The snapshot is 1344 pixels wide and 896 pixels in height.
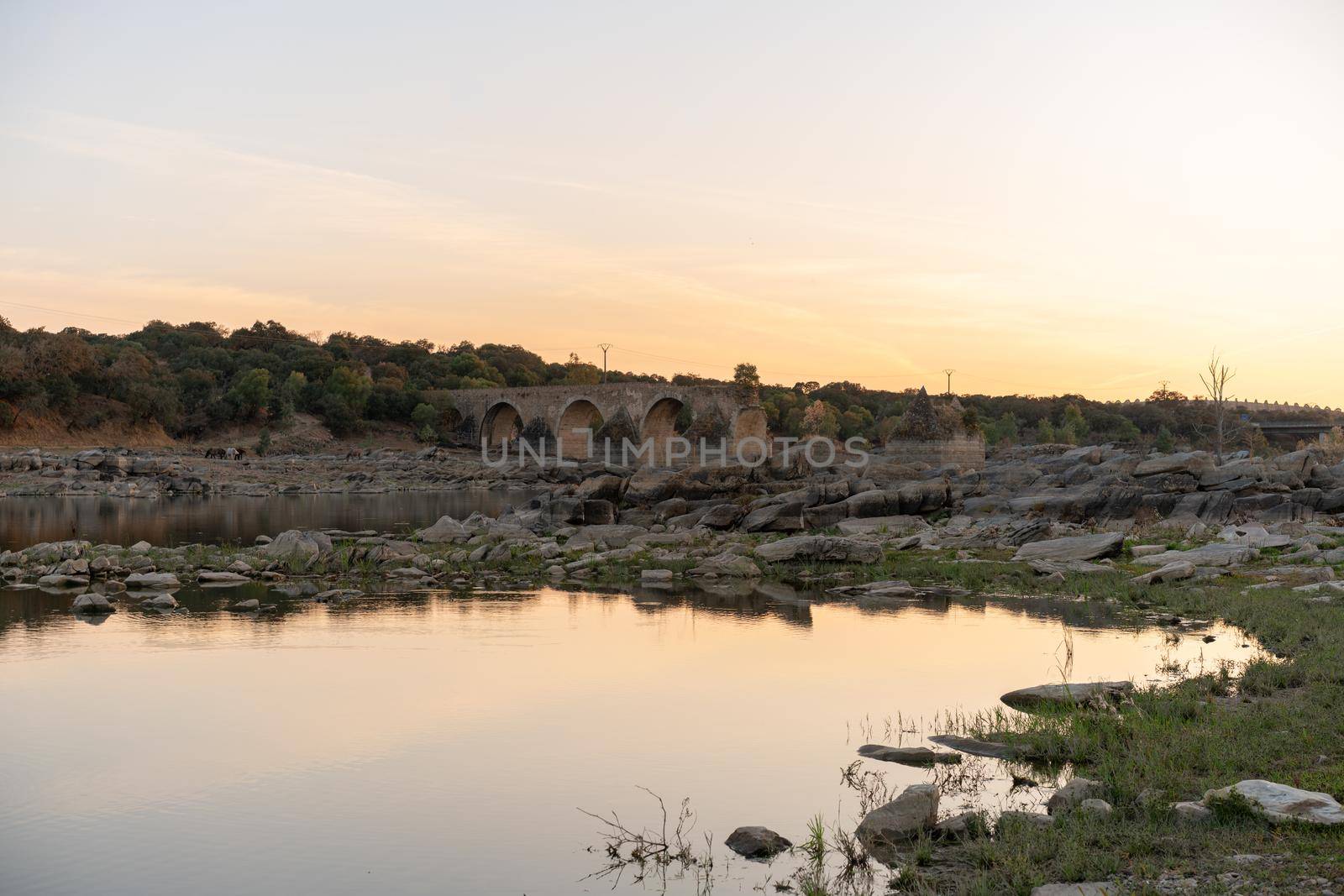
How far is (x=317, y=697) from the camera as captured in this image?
11695 mm

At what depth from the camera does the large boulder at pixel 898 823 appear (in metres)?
7.06

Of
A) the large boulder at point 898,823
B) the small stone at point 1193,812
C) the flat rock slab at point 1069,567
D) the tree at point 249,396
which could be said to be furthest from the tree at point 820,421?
the small stone at point 1193,812

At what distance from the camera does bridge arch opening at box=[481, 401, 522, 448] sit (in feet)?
278

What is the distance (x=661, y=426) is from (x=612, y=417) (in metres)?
3.88

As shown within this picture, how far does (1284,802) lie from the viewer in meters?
6.34

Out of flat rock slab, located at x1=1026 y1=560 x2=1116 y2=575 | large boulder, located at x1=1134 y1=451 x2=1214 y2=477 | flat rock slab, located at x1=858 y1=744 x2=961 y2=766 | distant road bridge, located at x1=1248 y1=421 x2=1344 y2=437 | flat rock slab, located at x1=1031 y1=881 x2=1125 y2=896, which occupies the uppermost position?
distant road bridge, located at x1=1248 y1=421 x2=1344 y2=437

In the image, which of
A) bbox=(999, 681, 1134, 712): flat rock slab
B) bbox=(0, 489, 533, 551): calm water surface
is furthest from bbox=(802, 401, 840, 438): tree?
bbox=(999, 681, 1134, 712): flat rock slab

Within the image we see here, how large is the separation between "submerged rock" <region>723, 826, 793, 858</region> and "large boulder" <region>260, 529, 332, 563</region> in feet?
52.2

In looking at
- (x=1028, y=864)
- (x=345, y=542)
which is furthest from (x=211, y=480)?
(x=1028, y=864)

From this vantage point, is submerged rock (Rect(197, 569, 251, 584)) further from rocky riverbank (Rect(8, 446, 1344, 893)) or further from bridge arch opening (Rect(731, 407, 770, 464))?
bridge arch opening (Rect(731, 407, 770, 464))

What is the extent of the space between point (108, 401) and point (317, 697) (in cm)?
6067

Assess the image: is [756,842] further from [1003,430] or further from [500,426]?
[1003,430]

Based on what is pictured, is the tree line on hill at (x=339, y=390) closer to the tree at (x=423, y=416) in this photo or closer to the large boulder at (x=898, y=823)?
the tree at (x=423, y=416)

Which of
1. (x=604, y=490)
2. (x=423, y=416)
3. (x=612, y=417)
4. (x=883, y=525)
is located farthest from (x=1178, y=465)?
(x=423, y=416)
